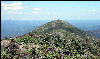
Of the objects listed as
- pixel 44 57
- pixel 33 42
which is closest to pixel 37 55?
pixel 44 57

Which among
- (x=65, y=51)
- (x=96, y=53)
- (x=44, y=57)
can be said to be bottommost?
(x=96, y=53)

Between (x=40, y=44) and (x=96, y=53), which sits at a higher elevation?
(x=40, y=44)

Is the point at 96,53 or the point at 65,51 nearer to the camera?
the point at 65,51

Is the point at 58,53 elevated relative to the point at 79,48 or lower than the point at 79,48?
elevated

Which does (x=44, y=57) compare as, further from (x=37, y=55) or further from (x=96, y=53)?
(x=96, y=53)

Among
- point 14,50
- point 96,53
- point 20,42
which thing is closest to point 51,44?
point 20,42

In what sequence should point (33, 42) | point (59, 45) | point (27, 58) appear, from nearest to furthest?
point (27, 58)
point (33, 42)
point (59, 45)

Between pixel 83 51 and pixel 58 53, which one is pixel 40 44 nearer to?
pixel 58 53

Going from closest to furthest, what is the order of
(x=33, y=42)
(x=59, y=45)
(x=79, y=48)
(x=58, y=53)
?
(x=58, y=53) → (x=33, y=42) → (x=59, y=45) → (x=79, y=48)

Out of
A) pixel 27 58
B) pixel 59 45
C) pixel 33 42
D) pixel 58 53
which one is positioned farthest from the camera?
pixel 59 45
